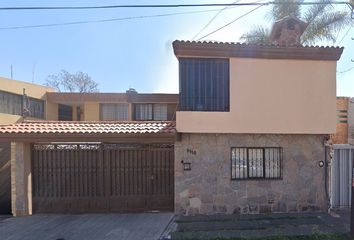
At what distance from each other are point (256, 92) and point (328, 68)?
244 cm

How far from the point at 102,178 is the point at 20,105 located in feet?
43.6

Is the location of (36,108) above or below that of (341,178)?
above

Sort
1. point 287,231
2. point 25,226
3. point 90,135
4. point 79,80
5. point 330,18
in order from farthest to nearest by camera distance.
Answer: point 79,80 → point 330,18 → point 90,135 → point 25,226 → point 287,231

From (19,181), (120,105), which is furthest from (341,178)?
(120,105)

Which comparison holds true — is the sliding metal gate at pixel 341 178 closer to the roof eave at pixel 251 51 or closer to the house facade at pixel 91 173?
the roof eave at pixel 251 51

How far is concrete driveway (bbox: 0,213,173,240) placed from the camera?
7859 mm

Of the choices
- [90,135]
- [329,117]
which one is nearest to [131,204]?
[90,135]

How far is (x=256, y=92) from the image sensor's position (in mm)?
9648

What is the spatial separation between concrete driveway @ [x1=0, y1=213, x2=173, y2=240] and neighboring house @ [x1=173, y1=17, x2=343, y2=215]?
1.25m

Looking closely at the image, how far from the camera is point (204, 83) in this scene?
383 inches

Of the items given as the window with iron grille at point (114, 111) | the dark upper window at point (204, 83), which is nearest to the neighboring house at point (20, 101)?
the window with iron grille at point (114, 111)

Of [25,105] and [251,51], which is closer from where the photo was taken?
[251,51]

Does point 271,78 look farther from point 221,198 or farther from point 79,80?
point 79,80

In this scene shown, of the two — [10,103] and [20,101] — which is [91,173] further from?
[20,101]
